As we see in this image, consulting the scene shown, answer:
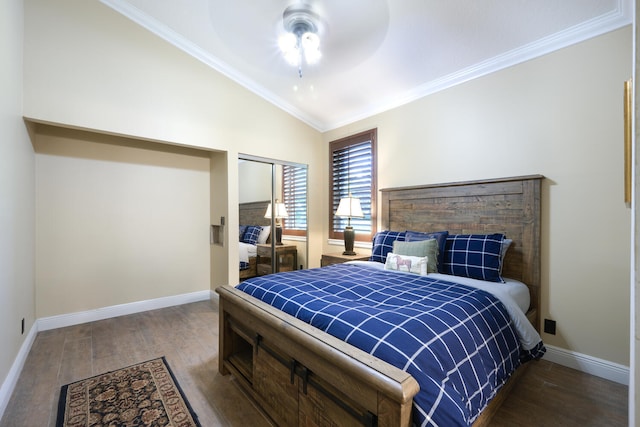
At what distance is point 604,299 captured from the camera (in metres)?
2.11

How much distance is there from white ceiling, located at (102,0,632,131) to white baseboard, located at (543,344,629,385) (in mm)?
2446

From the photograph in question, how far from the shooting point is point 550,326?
2.35m

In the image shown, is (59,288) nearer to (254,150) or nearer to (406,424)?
(254,150)

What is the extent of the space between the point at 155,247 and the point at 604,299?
4.38 metres

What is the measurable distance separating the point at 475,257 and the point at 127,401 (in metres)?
2.69

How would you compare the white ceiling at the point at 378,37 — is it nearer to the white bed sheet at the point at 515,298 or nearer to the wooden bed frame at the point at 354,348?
the wooden bed frame at the point at 354,348

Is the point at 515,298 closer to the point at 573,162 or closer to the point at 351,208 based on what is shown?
the point at 573,162

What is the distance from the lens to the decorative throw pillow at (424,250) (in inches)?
96.9

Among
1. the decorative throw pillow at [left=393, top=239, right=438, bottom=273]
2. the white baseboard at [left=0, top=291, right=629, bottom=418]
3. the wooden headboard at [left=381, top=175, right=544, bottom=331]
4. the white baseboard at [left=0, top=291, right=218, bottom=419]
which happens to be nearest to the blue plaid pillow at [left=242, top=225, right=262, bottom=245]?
the white baseboard at [left=0, top=291, right=218, bottom=419]

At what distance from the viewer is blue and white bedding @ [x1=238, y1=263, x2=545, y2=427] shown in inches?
44.1

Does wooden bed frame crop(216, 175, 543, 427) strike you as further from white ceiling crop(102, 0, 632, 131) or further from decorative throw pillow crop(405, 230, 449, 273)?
white ceiling crop(102, 0, 632, 131)

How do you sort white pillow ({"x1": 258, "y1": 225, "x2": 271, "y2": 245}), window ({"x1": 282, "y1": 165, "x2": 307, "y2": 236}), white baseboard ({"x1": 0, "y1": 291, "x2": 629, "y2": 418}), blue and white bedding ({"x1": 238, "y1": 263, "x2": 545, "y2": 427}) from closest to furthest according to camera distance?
blue and white bedding ({"x1": 238, "y1": 263, "x2": 545, "y2": 427}) → white baseboard ({"x1": 0, "y1": 291, "x2": 629, "y2": 418}) → white pillow ({"x1": 258, "y1": 225, "x2": 271, "y2": 245}) → window ({"x1": 282, "y1": 165, "x2": 307, "y2": 236})

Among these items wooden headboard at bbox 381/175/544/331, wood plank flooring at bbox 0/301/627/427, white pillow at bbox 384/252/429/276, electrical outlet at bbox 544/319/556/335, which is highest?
wooden headboard at bbox 381/175/544/331

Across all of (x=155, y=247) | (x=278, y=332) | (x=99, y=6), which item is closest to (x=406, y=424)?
(x=278, y=332)
